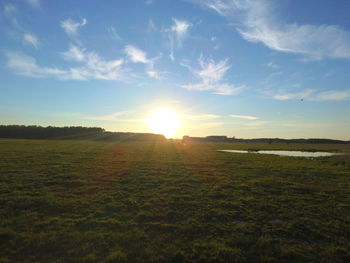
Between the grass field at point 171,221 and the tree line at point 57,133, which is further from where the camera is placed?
the tree line at point 57,133

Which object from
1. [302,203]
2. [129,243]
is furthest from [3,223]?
[302,203]

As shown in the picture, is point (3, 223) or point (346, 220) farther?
point (346, 220)

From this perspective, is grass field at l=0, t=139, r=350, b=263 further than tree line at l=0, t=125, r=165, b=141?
No

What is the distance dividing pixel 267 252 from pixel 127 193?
1010 centimetres

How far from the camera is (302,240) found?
359 inches

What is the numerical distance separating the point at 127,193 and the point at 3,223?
7.14 metres

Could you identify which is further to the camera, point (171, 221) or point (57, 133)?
point (57, 133)

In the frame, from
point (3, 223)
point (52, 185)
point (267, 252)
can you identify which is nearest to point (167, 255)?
point (267, 252)

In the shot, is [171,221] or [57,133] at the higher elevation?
[57,133]

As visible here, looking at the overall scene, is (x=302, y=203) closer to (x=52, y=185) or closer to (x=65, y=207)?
(x=65, y=207)

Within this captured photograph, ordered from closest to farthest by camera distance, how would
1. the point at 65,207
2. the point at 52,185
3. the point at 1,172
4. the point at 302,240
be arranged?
the point at 302,240
the point at 65,207
the point at 52,185
the point at 1,172

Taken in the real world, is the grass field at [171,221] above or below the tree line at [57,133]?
below

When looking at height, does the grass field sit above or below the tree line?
below

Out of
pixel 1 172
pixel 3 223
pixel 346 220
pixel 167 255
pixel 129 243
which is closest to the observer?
pixel 167 255
